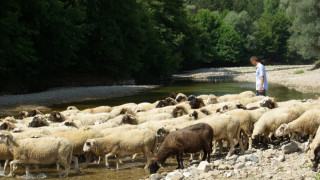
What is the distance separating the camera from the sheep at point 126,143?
1193cm

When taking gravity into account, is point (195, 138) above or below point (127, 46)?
below

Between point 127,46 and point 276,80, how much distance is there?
18.6 metres

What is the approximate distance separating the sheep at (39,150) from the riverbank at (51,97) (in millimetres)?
15173

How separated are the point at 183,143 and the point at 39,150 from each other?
3.87 m

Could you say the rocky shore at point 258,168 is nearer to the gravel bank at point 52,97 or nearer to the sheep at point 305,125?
the sheep at point 305,125

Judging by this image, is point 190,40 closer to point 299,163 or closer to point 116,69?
point 116,69

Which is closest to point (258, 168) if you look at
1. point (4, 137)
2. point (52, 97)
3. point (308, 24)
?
point (4, 137)

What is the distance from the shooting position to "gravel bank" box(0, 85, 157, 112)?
92.4ft

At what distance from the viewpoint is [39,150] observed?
36.0 feet

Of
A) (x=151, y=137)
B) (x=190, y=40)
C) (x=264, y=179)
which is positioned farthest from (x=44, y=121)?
(x=190, y=40)

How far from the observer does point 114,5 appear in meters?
46.9

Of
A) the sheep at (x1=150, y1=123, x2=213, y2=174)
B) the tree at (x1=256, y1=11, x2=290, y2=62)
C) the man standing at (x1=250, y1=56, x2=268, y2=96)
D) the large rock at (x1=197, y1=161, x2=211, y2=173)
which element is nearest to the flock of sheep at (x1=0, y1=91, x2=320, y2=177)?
the sheep at (x1=150, y1=123, x2=213, y2=174)

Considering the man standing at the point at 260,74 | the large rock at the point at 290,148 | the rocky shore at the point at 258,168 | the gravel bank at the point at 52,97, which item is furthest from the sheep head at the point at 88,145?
the gravel bank at the point at 52,97

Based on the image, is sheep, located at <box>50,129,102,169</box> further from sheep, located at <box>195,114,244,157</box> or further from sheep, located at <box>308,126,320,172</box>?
sheep, located at <box>308,126,320,172</box>
